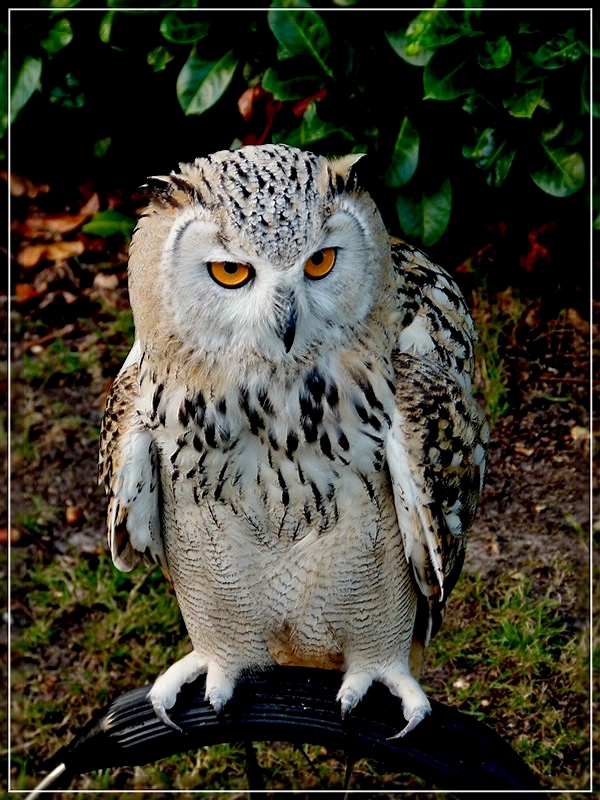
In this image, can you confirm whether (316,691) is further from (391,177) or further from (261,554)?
(391,177)

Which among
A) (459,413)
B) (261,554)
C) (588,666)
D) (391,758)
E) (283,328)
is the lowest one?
A: (588,666)

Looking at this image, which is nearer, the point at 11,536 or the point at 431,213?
the point at 431,213

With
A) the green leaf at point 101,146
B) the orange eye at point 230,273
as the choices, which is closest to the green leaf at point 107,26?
the green leaf at point 101,146

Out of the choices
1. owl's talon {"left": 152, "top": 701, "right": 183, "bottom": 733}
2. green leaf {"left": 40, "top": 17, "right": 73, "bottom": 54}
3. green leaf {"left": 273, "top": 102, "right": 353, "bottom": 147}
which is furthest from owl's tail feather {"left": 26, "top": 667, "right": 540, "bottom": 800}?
green leaf {"left": 40, "top": 17, "right": 73, "bottom": 54}

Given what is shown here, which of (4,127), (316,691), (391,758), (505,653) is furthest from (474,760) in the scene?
(4,127)

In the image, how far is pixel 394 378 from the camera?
157cm

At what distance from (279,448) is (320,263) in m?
0.31

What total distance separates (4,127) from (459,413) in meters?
1.38

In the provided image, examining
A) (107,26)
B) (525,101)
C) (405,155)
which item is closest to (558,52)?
(525,101)

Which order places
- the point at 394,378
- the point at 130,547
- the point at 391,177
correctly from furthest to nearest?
the point at 391,177 → the point at 130,547 → the point at 394,378

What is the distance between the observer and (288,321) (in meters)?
1.31

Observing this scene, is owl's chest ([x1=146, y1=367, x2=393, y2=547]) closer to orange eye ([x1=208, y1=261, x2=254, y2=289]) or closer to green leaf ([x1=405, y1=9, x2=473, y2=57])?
orange eye ([x1=208, y1=261, x2=254, y2=289])

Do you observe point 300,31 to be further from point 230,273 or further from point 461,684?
point 461,684

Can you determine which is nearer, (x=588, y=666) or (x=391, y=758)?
(x=391, y=758)
